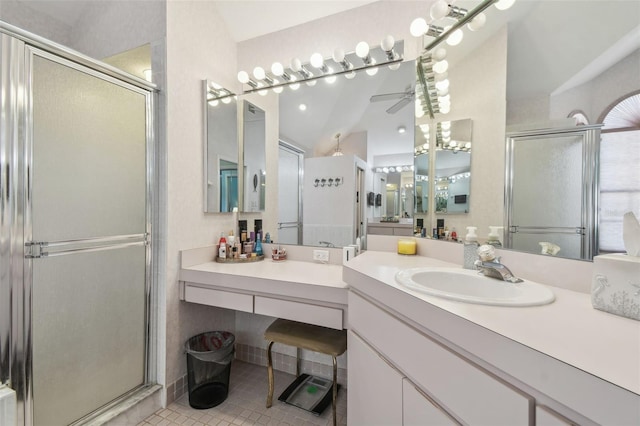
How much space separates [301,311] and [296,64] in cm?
161

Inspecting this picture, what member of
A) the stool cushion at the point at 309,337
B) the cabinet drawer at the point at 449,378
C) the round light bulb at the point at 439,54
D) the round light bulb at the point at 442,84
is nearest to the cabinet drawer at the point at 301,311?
the stool cushion at the point at 309,337

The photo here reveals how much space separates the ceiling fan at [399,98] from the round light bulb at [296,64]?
60 cm

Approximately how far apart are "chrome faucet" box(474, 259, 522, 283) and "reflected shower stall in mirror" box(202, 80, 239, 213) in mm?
1623

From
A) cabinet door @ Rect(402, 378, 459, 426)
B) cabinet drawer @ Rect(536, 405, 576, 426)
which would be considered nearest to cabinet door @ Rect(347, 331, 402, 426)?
cabinet door @ Rect(402, 378, 459, 426)

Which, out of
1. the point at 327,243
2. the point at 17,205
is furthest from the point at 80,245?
the point at 327,243

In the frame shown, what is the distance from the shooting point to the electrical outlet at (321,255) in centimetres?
189

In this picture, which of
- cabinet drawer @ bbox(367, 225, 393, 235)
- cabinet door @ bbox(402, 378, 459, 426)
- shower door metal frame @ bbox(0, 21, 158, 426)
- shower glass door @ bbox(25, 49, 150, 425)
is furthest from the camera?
cabinet drawer @ bbox(367, 225, 393, 235)

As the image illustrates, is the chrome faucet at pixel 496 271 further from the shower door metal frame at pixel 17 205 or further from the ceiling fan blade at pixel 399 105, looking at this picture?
the shower door metal frame at pixel 17 205

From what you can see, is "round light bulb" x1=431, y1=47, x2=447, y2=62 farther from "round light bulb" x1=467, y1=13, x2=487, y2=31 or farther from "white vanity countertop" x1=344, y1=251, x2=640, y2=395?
"white vanity countertop" x1=344, y1=251, x2=640, y2=395

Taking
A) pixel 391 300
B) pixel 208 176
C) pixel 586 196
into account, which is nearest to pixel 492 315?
pixel 391 300

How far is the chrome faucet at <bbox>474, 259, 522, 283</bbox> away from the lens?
3.21ft

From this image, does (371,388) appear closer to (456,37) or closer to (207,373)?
(207,373)

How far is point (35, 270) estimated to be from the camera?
119 cm

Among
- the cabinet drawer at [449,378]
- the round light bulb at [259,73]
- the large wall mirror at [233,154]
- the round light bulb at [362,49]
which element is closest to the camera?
the cabinet drawer at [449,378]
